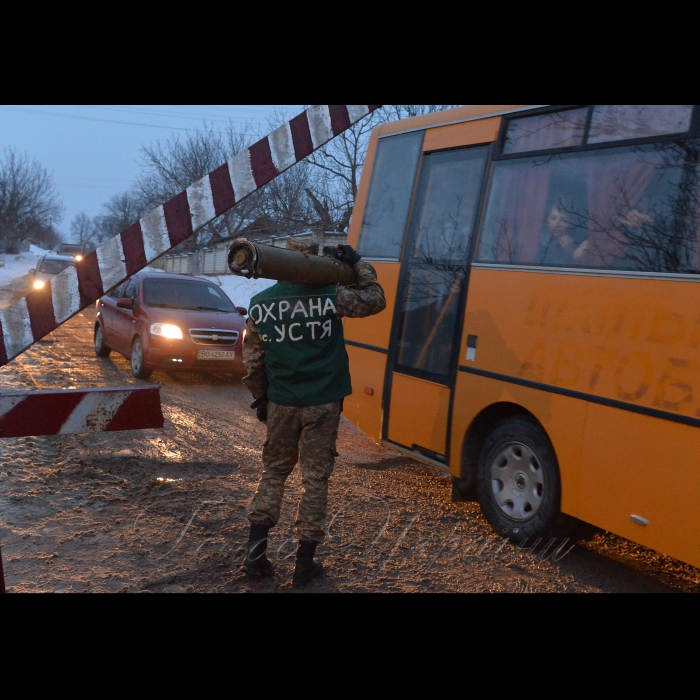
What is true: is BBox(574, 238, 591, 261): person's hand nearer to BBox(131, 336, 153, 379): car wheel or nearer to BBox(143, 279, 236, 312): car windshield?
BBox(131, 336, 153, 379): car wheel

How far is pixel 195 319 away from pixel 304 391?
6751 millimetres

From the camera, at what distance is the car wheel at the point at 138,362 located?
10359 mm

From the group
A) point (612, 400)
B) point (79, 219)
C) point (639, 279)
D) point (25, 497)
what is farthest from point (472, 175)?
point (79, 219)

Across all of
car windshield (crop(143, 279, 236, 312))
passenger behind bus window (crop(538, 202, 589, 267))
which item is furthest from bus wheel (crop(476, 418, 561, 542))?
car windshield (crop(143, 279, 236, 312))

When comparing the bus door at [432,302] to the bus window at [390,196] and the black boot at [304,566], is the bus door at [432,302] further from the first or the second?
the black boot at [304,566]

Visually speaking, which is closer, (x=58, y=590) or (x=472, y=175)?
(x=58, y=590)

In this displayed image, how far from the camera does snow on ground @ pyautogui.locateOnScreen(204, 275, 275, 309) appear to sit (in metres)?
26.0

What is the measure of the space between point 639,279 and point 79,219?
15286 centimetres

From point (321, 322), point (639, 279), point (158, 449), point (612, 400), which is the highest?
point (639, 279)

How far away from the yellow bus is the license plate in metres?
4.40
